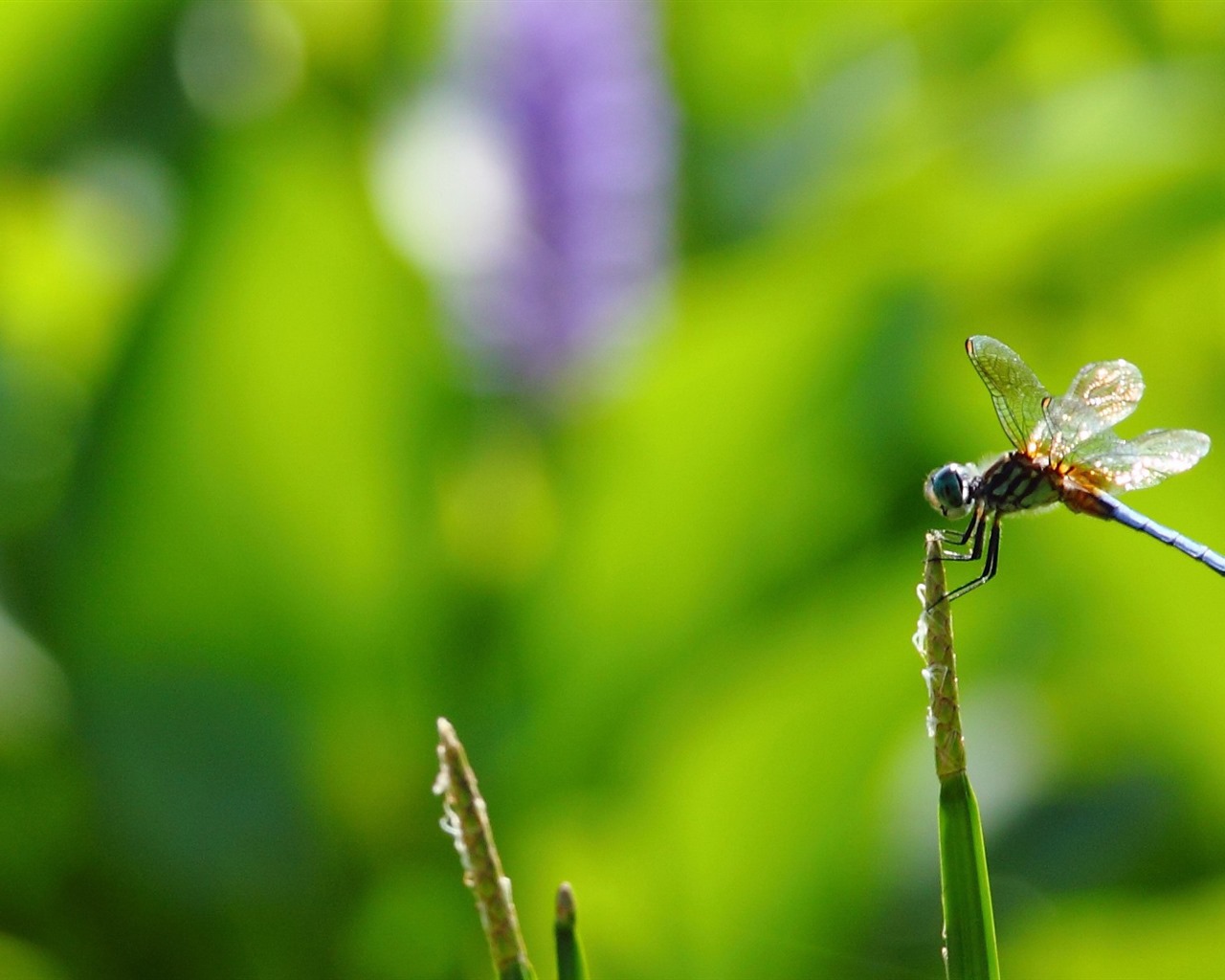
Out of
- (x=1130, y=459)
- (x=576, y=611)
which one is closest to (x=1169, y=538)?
(x=1130, y=459)

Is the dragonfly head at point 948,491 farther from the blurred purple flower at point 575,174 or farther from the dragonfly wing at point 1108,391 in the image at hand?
the blurred purple flower at point 575,174

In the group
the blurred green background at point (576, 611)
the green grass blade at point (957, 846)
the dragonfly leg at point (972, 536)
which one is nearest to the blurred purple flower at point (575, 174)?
the blurred green background at point (576, 611)

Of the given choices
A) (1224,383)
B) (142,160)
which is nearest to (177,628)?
(142,160)

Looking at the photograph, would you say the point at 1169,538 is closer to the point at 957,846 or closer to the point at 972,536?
the point at 972,536

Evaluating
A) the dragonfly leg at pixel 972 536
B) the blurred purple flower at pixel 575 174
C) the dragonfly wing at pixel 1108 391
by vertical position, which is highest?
the blurred purple flower at pixel 575 174

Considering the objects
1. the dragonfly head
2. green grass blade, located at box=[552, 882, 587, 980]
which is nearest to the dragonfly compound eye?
the dragonfly head

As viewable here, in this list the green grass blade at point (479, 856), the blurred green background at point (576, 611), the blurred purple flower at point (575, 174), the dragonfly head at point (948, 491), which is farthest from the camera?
the blurred purple flower at point (575, 174)
